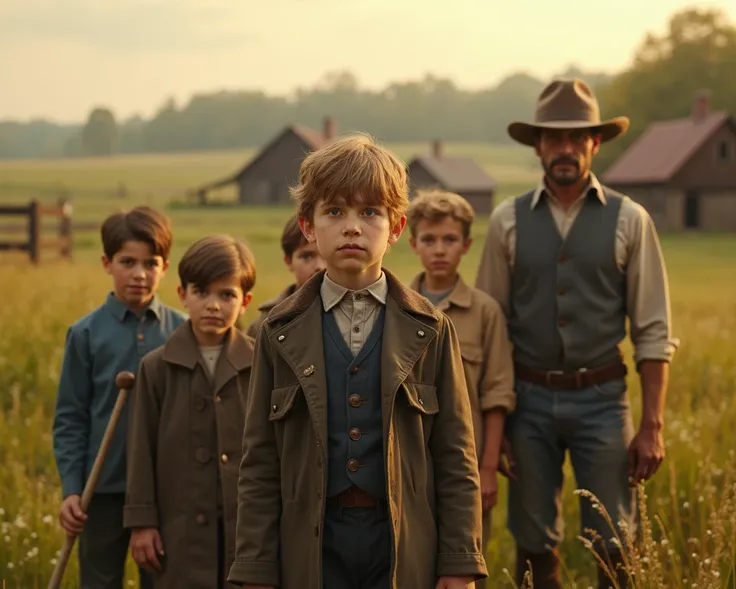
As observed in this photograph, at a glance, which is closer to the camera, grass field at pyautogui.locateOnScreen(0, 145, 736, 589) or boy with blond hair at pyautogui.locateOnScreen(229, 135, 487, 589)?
boy with blond hair at pyautogui.locateOnScreen(229, 135, 487, 589)

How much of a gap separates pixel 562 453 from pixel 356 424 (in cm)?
223

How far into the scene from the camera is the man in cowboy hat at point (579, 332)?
15.6ft

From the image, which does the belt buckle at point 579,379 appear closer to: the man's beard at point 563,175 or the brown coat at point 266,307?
the man's beard at point 563,175


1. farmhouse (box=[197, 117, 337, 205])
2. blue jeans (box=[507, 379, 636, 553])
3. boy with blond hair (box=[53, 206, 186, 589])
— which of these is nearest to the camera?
boy with blond hair (box=[53, 206, 186, 589])

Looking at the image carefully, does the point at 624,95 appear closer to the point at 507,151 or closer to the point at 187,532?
the point at 507,151

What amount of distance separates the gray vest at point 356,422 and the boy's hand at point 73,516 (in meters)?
1.58

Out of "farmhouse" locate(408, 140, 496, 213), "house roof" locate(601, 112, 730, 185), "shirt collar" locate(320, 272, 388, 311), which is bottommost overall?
"farmhouse" locate(408, 140, 496, 213)

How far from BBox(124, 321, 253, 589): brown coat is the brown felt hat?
6.14 feet

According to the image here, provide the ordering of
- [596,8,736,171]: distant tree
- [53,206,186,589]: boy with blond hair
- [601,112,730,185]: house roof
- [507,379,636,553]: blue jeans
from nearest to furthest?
[53,206,186,589]: boy with blond hair
[507,379,636,553]: blue jeans
[601,112,730,185]: house roof
[596,8,736,171]: distant tree

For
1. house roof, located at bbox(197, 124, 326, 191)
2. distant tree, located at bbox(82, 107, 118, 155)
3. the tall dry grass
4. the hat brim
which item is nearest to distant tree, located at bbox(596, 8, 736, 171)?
house roof, located at bbox(197, 124, 326, 191)

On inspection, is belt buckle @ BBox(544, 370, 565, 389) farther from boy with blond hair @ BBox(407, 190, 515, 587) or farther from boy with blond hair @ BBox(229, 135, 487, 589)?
boy with blond hair @ BBox(229, 135, 487, 589)

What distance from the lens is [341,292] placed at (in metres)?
3.02

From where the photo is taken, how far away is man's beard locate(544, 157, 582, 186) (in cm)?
472

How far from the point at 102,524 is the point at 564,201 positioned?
2.53 m
